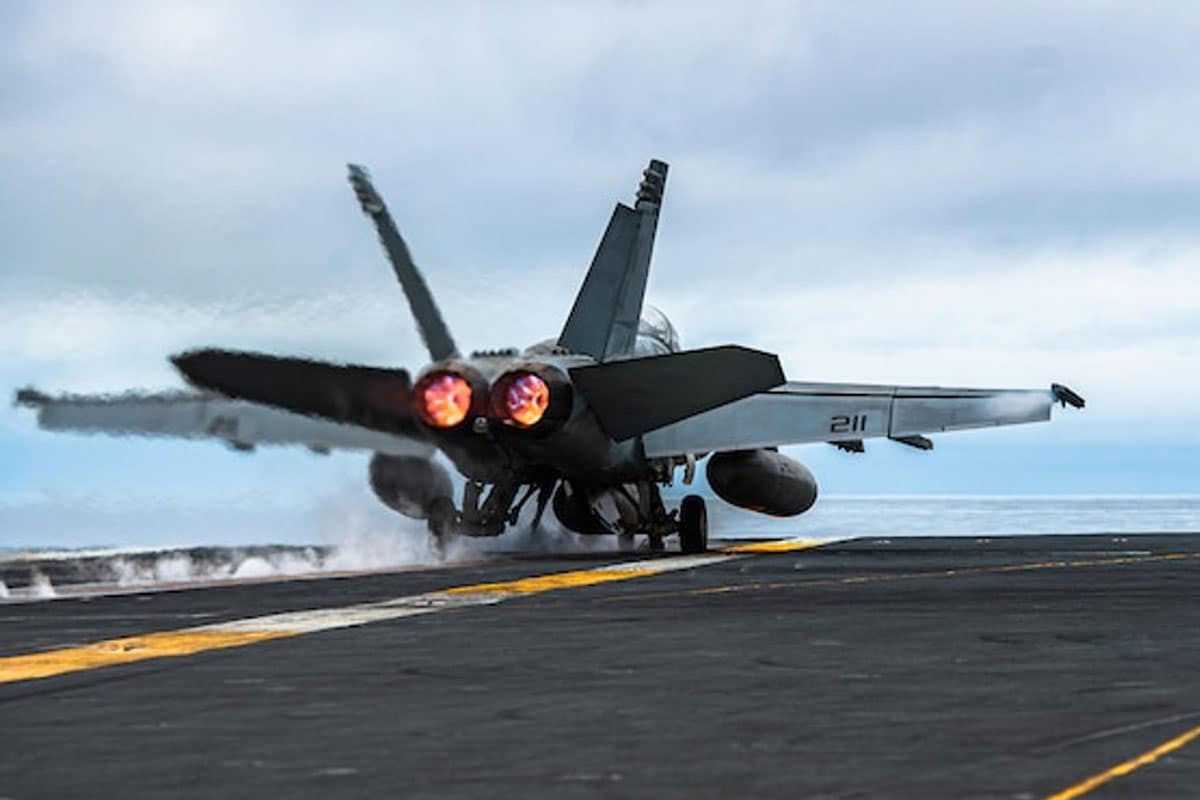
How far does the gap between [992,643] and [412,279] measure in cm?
1849

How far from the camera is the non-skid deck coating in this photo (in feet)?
28.9

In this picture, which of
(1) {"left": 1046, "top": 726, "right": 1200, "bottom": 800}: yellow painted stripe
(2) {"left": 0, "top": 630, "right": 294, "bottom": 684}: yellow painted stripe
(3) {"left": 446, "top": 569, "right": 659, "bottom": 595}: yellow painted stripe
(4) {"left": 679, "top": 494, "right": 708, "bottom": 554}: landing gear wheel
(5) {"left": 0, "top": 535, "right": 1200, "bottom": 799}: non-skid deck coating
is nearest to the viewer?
(1) {"left": 1046, "top": 726, "right": 1200, "bottom": 800}: yellow painted stripe

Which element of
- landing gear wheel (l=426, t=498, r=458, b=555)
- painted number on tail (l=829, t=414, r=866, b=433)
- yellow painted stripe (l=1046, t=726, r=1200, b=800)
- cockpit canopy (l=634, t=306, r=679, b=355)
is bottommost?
yellow painted stripe (l=1046, t=726, r=1200, b=800)

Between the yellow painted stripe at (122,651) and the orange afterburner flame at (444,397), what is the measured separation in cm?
1273

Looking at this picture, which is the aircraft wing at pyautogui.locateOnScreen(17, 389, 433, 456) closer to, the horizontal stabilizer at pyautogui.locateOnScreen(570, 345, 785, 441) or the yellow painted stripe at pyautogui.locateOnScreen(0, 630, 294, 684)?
the horizontal stabilizer at pyautogui.locateOnScreen(570, 345, 785, 441)

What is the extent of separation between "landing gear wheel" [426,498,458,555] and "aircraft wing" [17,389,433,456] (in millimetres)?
3856

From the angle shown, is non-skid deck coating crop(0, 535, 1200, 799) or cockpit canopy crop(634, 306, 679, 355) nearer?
non-skid deck coating crop(0, 535, 1200, 799)

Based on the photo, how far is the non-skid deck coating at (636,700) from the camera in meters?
8.80

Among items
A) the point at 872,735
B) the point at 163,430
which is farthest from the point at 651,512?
the point at 872,735

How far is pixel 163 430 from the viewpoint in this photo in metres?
32.2

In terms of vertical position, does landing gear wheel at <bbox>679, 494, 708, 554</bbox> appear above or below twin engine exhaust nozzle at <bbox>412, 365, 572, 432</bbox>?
below

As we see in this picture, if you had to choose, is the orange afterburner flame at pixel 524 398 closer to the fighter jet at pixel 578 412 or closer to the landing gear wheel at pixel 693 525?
the fighter jet at pixel 578 412

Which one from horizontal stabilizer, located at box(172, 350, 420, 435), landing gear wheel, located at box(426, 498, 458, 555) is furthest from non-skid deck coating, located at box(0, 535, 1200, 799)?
landing gear wheel, located at box(426, 498, 458, 555)

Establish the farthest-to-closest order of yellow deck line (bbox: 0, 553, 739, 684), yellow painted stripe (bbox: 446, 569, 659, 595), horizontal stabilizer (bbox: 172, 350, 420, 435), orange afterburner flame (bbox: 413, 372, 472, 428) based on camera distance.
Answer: orange afterburner flame (bbox: 413, 372, 472, 428), horizontal stabilizer (bbox: 172, 350, 420, 435), yellow painted stripe (bbox: 446, 569, 659, 595), yellow deck line (bbox: 0, 553, 739, 684)
